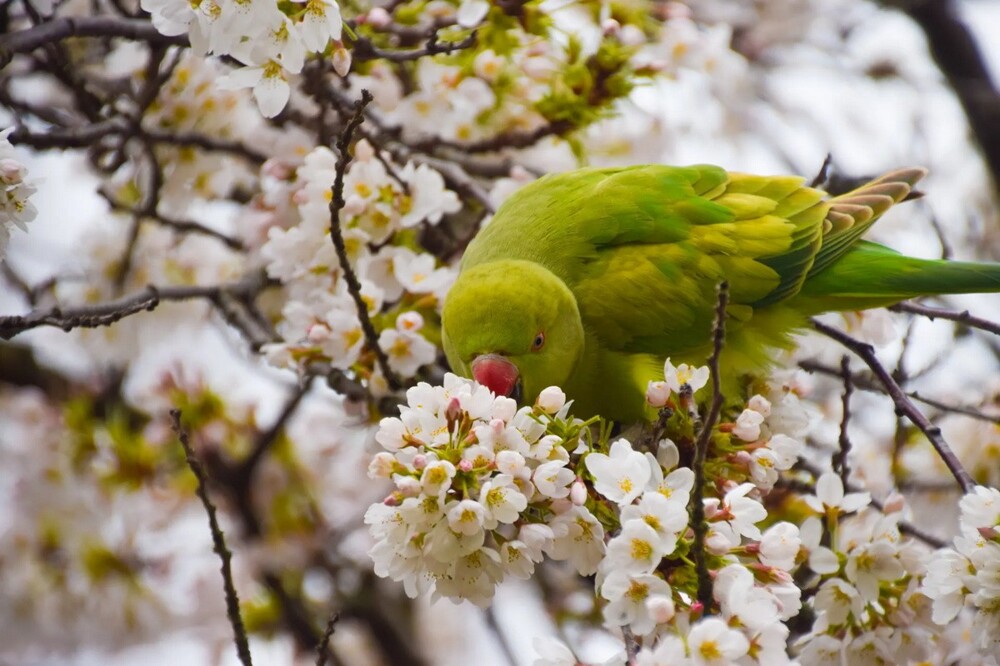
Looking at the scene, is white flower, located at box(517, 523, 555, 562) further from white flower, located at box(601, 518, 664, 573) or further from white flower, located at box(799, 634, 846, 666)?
white flower, located at box(799, 634, 846, 666)

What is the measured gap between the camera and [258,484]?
4.34 metres

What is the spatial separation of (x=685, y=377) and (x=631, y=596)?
21.2 inches

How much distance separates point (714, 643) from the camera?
1495 millimetres

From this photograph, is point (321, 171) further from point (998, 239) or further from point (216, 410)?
point (998, 239)

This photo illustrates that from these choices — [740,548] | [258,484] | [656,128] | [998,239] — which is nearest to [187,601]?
[258,484]

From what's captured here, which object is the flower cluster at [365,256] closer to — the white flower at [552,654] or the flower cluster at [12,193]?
the flower cluster at [12,193]


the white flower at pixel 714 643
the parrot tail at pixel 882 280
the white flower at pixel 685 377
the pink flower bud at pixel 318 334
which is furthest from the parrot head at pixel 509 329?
the white flower at pixel 714 643

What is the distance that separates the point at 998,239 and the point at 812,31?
155 centimetres

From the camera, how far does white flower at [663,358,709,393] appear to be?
1938mm

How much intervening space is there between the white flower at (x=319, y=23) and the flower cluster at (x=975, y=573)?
62.3 inches

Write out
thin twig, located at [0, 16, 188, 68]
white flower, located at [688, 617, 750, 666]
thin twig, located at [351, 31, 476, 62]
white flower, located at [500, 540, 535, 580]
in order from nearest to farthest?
1. white flower, located at [688, 617, 750, 666]
2. white flower, located at [500, 540, 535, 580]
3. thin twig, located at [0, 16, 188, 68]
4. thin twig, located at [351, 31, 476, 62]

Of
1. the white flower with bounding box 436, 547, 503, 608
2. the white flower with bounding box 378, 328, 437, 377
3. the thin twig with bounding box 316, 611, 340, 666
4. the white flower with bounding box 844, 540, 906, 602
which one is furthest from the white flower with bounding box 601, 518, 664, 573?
the white flower with bounding box 378, 328, 437, 377

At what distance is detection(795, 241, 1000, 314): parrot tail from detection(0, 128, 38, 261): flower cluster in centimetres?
206

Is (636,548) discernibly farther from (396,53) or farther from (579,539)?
(396,53)
